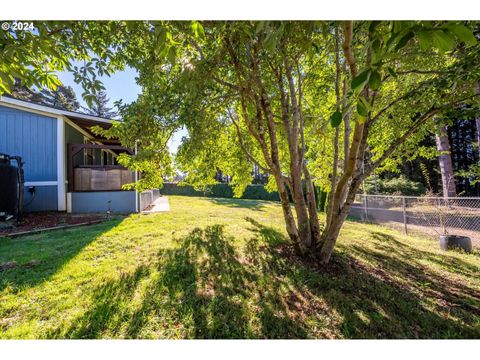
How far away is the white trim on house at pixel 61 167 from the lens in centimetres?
781

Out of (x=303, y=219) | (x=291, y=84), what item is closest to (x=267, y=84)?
(x=291, y=84)

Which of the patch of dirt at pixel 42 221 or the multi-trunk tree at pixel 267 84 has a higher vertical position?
the multi-trunk tree at pixel 267 84

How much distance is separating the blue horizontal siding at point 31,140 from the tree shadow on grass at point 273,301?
7.18m

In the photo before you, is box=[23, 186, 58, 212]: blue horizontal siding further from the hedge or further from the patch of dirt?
the hedge

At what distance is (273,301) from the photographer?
2.39 m

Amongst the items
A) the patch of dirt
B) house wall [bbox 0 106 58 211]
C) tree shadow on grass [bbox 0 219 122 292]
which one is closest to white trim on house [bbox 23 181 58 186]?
house wall [bbox 0 106 58 211]

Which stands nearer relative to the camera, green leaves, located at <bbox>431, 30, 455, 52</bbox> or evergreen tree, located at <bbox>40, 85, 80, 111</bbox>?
green leaves, located at <bbox>431, 30, 455, 52</bbox>

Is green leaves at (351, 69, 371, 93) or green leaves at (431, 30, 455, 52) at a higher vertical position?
green leaves at (431, 30, 455, 52)

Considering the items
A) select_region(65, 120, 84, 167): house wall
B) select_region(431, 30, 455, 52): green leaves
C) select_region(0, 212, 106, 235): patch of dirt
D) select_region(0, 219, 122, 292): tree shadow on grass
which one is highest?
select_region(65, 120, 84, 167): house wall

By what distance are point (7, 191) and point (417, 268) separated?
985 cm

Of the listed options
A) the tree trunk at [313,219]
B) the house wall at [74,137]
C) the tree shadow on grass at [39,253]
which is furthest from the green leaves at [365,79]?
the house wall at [74,137]

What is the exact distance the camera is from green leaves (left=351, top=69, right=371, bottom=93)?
2.66ft
